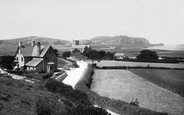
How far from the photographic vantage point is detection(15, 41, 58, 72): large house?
53.9 metres

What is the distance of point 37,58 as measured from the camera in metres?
55.9

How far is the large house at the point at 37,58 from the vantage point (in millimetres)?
53938

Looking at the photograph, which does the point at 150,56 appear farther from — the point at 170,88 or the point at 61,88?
the point at 61,88

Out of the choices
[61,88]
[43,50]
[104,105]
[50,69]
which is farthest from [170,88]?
[43,50]

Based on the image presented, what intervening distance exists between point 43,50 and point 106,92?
96.5 ft

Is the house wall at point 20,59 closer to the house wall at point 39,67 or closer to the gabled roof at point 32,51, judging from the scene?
the gabled roof at point 32,51

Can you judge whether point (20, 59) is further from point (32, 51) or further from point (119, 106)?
point (119, 106)

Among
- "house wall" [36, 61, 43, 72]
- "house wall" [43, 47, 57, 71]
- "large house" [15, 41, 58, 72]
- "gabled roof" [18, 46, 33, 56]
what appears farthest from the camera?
"gabled roof" [18, 46, 33, 56]

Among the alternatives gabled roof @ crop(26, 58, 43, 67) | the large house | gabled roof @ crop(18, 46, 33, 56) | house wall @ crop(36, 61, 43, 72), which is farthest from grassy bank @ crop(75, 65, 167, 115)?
gabled roof @ crop(18, 46, 33, 56)

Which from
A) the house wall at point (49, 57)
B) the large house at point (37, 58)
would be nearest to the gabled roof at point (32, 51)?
the large house at point (37, 58)

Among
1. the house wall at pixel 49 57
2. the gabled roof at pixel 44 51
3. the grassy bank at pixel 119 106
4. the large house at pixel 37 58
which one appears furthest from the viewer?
the house wall at pixel 49 57

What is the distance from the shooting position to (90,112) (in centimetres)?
1272

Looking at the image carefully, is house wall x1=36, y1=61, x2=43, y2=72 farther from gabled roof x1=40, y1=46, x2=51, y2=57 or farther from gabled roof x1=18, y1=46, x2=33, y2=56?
gabled roof x1=18, y1=46, x2=33, y2=56

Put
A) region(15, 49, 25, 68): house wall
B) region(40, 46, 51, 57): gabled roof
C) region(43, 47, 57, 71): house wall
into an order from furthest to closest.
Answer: region(15, 49, 25, 68): house wall < region(43, 47, 57, 71): house wall < region(40, 46, 51, 57): gabled roof
